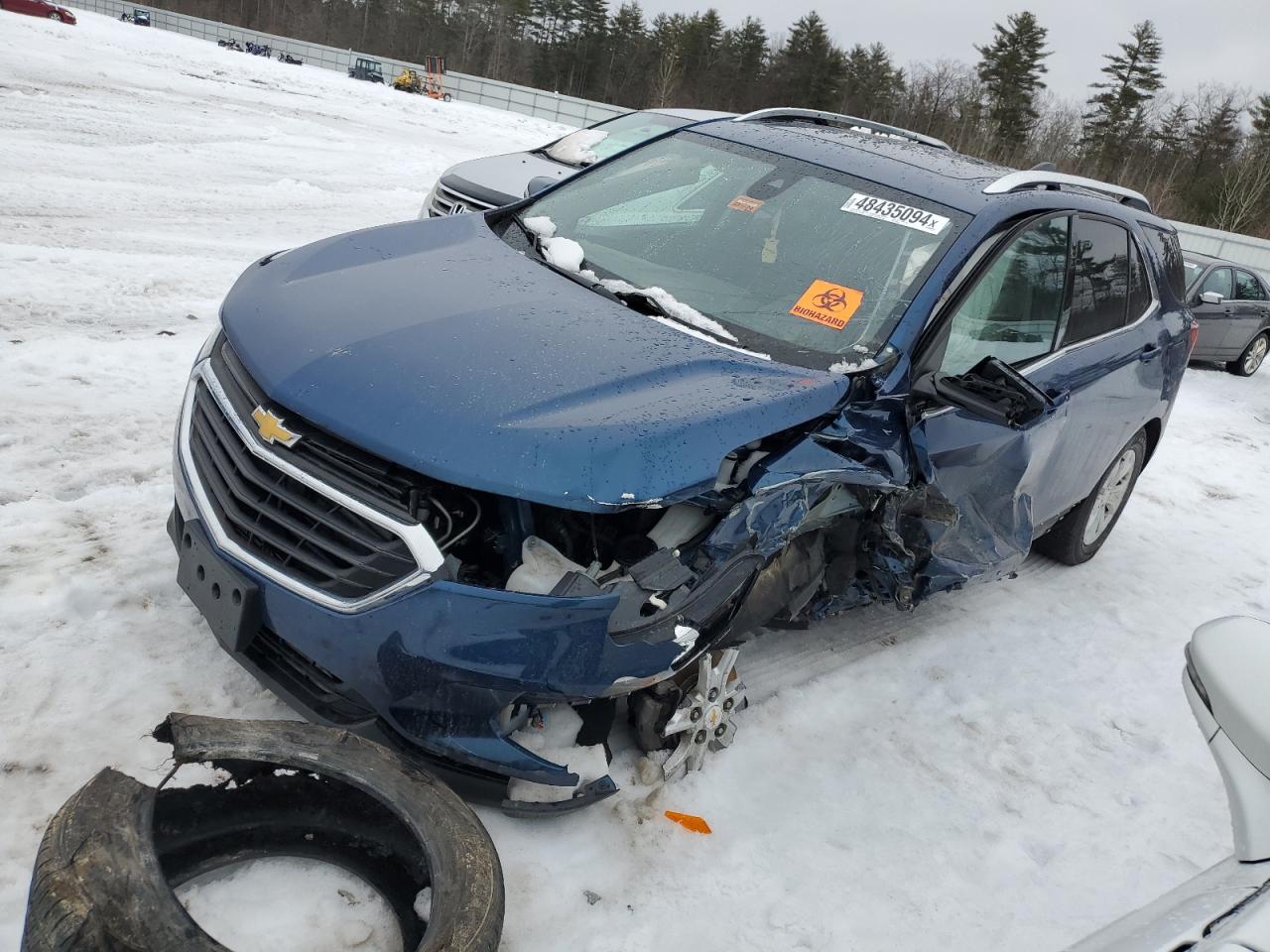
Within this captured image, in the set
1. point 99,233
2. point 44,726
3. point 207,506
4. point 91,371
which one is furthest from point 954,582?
point 99,233

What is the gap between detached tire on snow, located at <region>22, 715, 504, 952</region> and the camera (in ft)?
6.04

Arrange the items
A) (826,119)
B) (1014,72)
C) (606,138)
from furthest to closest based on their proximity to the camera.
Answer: (1014,72), (606,138), (826,119)

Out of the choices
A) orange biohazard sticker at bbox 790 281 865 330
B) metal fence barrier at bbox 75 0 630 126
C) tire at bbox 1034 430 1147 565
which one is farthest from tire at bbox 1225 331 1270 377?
metal fence barrier at bbox 75 0 630 126

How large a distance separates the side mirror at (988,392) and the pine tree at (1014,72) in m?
63.6

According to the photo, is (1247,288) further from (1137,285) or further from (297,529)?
(297,529)

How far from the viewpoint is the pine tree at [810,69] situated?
65.9 metres

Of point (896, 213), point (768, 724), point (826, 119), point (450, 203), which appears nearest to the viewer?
point (768, 724)

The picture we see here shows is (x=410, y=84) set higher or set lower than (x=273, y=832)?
higher

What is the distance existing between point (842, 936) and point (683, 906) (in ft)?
1.46

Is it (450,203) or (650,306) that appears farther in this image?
(450,203)

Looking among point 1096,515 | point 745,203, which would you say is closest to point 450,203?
point 745,203

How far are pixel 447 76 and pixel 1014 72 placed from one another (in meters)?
39.7

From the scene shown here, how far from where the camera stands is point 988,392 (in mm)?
3107

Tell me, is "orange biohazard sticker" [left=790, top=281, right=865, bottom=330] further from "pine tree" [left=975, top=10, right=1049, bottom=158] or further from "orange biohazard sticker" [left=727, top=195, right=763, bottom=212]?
"pine tree" [left=975, top=10, right=1049, bottom=158]
